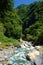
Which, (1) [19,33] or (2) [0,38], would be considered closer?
(2) [0,38]

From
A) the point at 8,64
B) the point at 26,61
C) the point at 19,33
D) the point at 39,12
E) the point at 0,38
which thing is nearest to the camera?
the point at 8,64

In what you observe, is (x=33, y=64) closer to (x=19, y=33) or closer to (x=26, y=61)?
(x=26, y=61)

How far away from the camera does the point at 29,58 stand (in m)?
17.6

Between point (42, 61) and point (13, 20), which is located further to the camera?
point (13, 20)

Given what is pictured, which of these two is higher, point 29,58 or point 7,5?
point 7,5

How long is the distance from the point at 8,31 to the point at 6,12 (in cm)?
371

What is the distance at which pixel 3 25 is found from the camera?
35.5m

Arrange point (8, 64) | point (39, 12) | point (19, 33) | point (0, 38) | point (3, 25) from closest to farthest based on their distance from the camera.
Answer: point (8, 64) < point (0, 38) < point (3, 25) < point (19, 33) < point (39, 12)

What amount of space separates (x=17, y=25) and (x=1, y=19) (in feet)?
13.2

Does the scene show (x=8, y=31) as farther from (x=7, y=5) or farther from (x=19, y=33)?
(x=7, y=5)

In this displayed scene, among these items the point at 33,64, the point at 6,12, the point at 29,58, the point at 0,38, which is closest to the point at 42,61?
the point at 33,64

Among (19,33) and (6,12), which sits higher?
(6,12)

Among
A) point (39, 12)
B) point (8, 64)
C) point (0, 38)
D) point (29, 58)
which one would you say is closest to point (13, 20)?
point (0, 38)

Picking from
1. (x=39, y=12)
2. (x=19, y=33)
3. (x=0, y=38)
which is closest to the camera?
(x=0, y=38)
